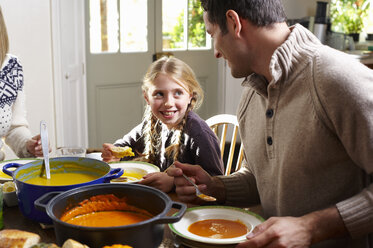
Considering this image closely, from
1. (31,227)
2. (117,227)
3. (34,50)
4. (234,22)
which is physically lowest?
(31,227)

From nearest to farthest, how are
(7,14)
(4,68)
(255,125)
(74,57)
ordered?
(255,125), (4,68), (7,14), (74,57)

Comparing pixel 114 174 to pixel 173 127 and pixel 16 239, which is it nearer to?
pixel 16 239

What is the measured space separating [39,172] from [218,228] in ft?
1.69

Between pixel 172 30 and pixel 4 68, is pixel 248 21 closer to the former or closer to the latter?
pixel 4 68

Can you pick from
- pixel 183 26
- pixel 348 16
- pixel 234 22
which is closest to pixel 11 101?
pixel 234 22

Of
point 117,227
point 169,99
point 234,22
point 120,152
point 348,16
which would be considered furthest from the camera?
point 348,16

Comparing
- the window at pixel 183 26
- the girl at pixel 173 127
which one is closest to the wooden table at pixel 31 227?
the girl at pixel 173 127

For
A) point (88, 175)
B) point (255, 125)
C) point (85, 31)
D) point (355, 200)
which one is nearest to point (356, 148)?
point (355, 200)

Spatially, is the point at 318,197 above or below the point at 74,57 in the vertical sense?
below

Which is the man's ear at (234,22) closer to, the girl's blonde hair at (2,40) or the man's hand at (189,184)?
the man's hand at (189,184)

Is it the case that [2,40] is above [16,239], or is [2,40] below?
above

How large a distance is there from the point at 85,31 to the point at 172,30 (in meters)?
0.86

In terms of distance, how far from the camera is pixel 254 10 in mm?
1300

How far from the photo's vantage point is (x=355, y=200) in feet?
3.72
